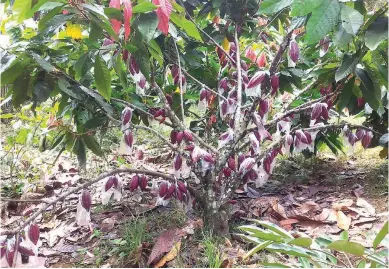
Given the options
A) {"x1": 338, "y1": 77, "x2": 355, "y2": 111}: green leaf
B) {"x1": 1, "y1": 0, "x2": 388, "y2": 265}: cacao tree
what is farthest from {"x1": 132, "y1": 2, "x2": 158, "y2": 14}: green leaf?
{"x1": 338, "y1": 77, "x2": 355, "y2": 111}: green leaf

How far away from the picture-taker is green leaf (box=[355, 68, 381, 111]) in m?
1.11

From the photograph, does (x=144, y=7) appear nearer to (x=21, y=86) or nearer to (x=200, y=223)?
(x=21, y=86)

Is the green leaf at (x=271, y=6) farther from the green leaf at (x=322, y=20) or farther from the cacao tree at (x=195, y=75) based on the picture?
the green leaf at (x=322, y=20)

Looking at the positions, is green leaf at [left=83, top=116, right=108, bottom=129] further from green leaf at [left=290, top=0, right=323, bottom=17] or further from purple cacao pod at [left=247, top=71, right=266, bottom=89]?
green leaf at [left=290, top=0, right=323, bottom=17]

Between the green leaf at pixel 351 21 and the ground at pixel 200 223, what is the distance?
649mm

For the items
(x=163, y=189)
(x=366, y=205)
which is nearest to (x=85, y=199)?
(x=163, y=189)

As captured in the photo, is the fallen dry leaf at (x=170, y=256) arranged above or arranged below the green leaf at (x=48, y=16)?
below

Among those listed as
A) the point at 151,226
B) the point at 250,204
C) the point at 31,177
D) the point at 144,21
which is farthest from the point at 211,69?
the point at 31,177

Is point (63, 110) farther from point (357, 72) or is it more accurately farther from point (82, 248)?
point (357, 72)

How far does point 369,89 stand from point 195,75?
0.76 meters

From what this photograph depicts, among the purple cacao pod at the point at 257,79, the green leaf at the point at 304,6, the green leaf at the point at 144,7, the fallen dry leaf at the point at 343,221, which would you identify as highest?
the green leaf at the point at 144,7

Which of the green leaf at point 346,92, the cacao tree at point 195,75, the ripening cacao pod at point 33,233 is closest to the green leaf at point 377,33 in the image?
the cacao tree at point 195,75

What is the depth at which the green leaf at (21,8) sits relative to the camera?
768mm

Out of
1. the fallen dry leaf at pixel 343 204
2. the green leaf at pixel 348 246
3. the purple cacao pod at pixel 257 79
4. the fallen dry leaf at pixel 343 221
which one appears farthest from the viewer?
the fallen dry leaf at pixel 343 204
